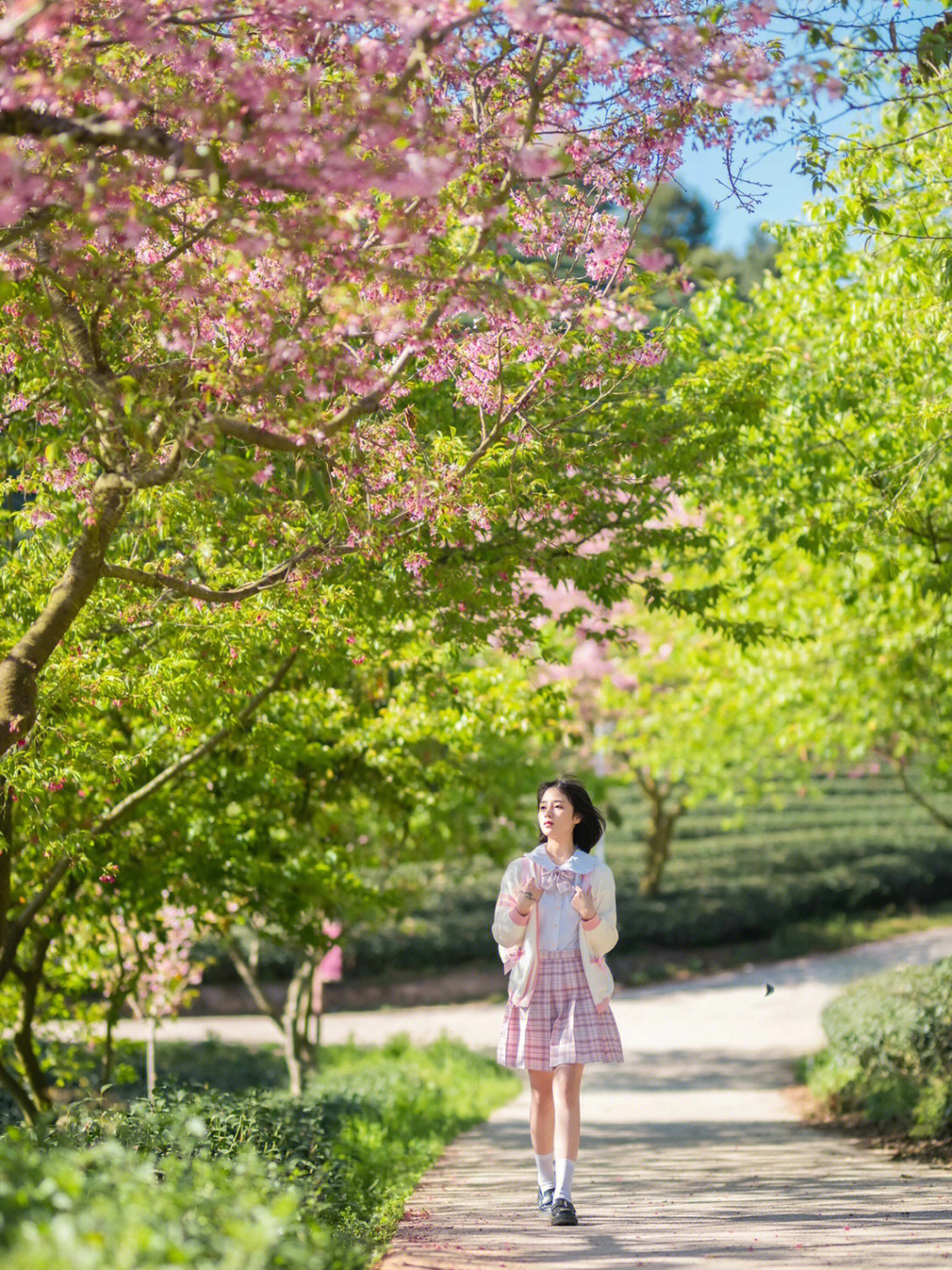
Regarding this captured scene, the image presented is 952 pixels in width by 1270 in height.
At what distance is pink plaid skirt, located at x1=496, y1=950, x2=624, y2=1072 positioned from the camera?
555cm

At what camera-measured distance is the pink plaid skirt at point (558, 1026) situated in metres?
5.55

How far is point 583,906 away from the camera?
561cm

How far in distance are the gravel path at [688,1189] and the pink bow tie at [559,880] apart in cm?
138

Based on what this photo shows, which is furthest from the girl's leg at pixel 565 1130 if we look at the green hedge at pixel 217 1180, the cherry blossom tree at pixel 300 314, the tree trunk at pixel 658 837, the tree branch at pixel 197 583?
the tree trunk at pixel 658 837

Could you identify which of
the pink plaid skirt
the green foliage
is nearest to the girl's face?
the pink plaid skirt

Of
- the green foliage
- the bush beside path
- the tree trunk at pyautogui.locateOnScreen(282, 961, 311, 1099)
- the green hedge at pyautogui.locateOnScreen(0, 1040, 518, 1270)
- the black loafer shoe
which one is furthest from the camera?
the green foliage

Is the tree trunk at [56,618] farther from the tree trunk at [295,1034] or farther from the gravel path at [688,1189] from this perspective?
the tree trunk at [295,1034]

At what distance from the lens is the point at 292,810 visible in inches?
366

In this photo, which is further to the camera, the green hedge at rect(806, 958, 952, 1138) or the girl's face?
the green hedge at rect(806, 958, 952, 1138)

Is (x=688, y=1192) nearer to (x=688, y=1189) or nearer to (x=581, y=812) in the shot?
(x=688, y=1189)

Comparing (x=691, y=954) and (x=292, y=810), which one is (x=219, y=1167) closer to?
(x=292, y=810)

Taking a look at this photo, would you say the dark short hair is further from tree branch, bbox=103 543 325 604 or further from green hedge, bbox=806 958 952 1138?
green hedge, bbox=806 958 952 1138

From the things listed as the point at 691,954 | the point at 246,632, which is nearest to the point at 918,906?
the point at 691,954

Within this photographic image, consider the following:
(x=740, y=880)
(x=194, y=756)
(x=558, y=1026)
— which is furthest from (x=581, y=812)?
(x=740, y=880)
